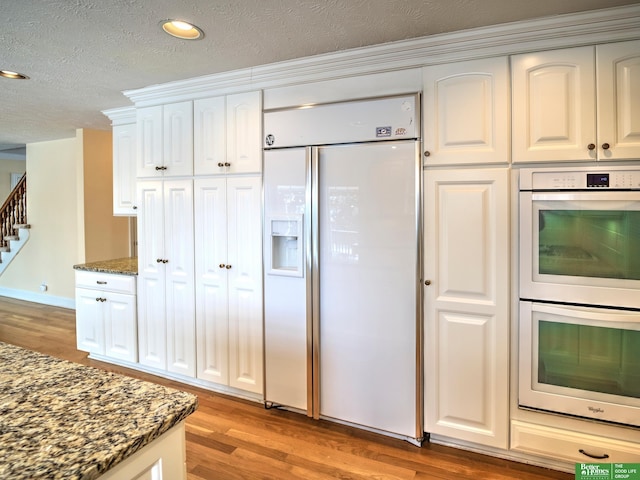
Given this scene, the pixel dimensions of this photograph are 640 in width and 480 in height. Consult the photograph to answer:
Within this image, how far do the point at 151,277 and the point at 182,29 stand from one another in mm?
1889

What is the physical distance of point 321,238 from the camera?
2318 mm

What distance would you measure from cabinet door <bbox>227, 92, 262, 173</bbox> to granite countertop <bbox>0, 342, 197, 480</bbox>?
171 centimetres

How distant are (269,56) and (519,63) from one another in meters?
1.41

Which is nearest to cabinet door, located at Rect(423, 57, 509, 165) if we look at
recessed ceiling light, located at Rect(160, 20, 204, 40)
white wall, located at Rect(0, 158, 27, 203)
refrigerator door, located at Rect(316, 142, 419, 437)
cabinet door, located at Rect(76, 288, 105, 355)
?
refrigerator door, located at Rect(316, 142, 419, 437)

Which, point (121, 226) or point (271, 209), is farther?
point (121, 226)

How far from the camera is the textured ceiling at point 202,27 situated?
1.68m

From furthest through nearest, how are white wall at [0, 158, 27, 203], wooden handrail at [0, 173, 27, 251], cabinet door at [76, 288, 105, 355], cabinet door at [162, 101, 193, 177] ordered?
white wall at [0, 158, 27, 203]
wooden handrail at [0, 173, 27, 251]
cabinet door at [76, 288, 105, 355]
cabinet door at [162, 101, 193, 177]

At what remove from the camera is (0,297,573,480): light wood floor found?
1929 millimetres

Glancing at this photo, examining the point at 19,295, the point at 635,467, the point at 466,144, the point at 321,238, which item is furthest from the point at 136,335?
the point at 19,295

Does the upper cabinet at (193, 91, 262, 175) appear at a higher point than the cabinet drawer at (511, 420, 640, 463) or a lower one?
higher

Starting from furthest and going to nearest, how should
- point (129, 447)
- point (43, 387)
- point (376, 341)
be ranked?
point (376, 341)
point (43, 387)
point (129, 447)

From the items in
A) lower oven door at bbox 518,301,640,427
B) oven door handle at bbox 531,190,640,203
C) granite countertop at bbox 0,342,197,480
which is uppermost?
oven door handle at bbox 531,190,640,203

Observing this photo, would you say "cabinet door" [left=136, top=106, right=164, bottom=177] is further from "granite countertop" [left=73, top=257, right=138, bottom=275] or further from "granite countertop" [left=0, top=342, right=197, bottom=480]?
"granite countertop" [left=0, top=342, right=197, bottom=480]

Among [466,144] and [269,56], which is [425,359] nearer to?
[466,144]
